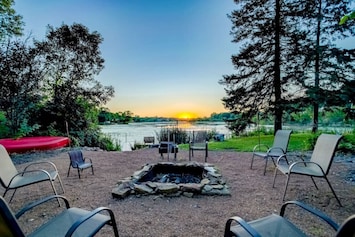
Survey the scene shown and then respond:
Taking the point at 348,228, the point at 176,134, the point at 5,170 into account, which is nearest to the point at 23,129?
the point at 5,170

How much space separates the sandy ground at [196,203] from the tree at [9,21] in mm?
6928

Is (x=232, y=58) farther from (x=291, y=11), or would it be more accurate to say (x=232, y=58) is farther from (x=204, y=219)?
(x=204, y=219)

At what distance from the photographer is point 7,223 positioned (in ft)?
4.03

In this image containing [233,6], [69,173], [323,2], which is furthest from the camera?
[233,6]

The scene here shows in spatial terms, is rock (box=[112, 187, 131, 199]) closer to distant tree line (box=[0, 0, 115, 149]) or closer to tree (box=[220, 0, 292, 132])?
distant tree line (box=[0, 0, 115, 149])

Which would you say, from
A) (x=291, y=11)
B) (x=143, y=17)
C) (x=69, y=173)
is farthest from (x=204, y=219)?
(x=291, y=11)

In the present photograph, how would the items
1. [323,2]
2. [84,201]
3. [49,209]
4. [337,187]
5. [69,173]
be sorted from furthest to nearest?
[323,2] < [69,173] < [337,187] < [84,201] < [49,209]

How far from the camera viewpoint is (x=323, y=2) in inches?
416

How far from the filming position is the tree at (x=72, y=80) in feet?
29.9

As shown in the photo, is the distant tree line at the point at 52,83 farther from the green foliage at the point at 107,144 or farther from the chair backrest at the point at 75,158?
the chair backrest at the point at 75,158

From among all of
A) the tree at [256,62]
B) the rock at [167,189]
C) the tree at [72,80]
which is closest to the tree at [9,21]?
the tree at [72,80]

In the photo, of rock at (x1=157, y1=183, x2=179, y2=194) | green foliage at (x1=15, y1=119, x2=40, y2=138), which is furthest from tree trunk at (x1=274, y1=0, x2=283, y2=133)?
green foliage at (x1=15, y1=119, x2=40, y2=138)

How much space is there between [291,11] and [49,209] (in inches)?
466

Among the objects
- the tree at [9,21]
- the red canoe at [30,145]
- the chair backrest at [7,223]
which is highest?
the tree at [9,21]
